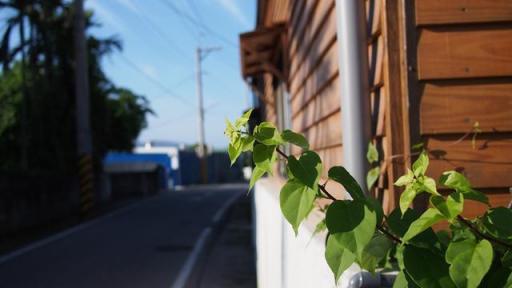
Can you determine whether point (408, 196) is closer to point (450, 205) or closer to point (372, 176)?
point (450, 205)

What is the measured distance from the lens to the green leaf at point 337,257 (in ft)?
5.39

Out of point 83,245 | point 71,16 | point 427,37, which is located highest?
point 71,16

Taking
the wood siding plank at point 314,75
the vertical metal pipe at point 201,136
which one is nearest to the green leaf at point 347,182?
the wood siding plank at point 314,75

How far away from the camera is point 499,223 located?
5.37ft

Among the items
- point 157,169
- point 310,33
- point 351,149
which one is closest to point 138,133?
point 157,169

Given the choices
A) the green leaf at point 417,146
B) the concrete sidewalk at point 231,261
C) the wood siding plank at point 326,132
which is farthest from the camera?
the concrete sidewalk at point 231,261

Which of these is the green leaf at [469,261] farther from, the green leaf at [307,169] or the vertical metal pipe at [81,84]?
the vertical metal pipe at [81,84]

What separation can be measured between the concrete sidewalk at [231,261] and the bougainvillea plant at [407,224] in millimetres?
6962

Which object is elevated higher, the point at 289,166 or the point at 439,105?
the point at 439,105

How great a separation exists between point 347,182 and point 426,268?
286 mm

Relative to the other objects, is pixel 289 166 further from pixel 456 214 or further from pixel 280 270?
pixel 280 270

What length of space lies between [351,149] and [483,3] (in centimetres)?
76

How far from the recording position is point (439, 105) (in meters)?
2.54

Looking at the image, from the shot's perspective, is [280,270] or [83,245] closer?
[280,270]
